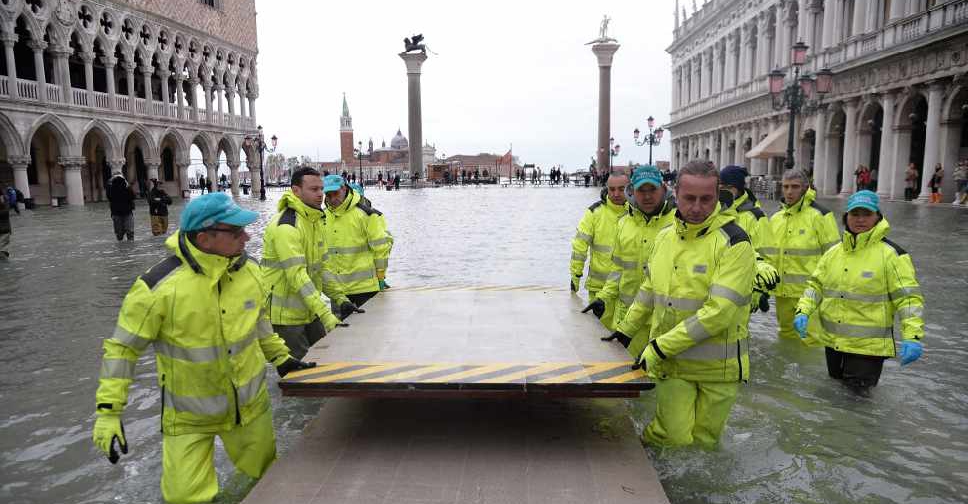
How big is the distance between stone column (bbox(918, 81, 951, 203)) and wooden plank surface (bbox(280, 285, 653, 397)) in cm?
2148

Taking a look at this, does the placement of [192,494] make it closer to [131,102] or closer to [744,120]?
[131,102]

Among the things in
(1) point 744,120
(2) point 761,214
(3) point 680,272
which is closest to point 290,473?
(3) point 680,272

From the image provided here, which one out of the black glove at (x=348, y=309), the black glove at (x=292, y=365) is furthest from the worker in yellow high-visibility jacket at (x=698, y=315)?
the black glove at (x=348, y=309)

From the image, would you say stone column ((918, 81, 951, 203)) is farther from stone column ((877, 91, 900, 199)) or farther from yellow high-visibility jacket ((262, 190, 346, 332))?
yellow high-visibility jacket ((262, 190, 346, 332))

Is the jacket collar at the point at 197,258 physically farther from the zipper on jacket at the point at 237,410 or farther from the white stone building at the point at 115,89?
the white stone building at the point at 115,89

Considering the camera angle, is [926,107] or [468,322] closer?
[468,322]

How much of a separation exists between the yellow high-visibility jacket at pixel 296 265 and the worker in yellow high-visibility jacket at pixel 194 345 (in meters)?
1.24

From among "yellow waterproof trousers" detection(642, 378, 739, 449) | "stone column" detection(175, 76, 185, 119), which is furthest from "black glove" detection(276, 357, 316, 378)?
"stone column" detection(175, 76, 185, 119)

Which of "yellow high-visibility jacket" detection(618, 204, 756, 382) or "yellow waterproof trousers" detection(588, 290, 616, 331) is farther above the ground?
"yellow high-visibility jacket" detection(618, 204, 756, 382)

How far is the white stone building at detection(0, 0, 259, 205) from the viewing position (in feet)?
85.6

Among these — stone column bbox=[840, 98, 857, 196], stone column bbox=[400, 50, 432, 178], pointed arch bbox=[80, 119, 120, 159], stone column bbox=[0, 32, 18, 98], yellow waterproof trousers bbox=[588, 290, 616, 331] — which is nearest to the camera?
yellow waterproof trousers bbox=[588, 290, 616, 331]

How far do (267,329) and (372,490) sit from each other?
1012mm

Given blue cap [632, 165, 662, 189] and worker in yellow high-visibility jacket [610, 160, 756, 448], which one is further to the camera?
blue cap [632, 165, 662, 189]

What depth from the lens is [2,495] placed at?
353 cm
